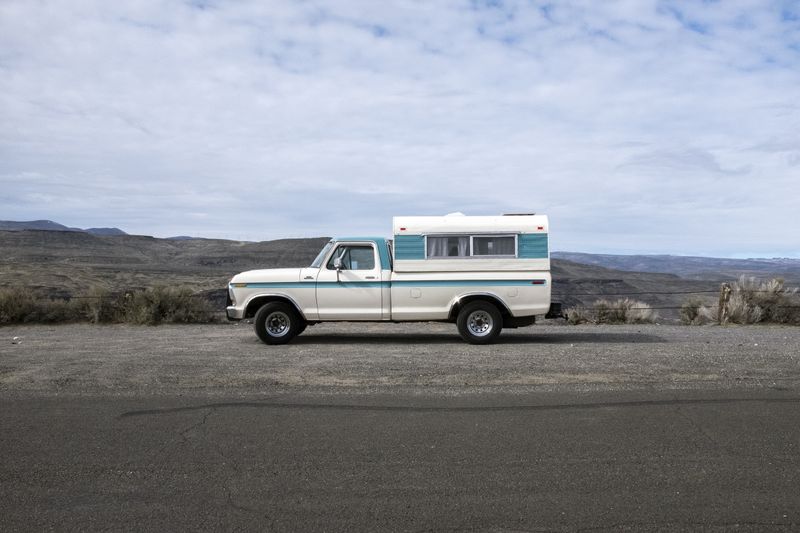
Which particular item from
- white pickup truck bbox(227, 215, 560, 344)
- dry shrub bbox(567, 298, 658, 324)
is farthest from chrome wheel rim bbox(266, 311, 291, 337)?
dry shrub bbox(567, 298, 658, 324)

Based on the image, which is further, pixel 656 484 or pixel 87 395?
pixel 87 395

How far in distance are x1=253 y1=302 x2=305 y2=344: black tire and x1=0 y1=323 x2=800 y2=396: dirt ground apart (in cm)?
28

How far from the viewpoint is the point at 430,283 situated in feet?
45.0

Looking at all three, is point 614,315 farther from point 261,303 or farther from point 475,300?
point 261,303

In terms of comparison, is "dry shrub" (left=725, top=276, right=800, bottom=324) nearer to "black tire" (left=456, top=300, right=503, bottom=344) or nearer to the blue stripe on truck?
the blue stripe on truck

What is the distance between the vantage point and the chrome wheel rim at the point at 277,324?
45.0ft

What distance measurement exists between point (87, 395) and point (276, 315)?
5.46 metres

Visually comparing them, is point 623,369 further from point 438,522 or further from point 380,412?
point 438,522

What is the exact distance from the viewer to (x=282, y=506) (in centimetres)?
502

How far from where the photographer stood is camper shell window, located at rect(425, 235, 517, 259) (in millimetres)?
13797

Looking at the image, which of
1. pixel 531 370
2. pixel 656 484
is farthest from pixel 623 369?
pixel 656 484

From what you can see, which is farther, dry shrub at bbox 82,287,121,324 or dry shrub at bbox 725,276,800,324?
dry shrub at bbox 725,276,800,324

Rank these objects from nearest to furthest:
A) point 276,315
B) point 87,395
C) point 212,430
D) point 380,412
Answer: point 212,430 → point 380,412 → point 87,395 → point 276,315

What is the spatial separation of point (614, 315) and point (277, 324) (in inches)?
435
